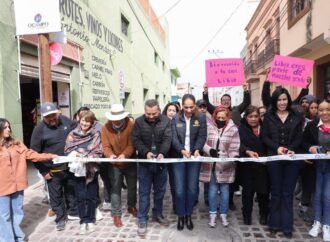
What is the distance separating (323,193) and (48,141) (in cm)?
368

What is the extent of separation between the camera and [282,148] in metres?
3.62

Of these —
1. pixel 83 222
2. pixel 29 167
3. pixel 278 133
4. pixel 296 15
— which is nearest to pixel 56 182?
pixel 83 222

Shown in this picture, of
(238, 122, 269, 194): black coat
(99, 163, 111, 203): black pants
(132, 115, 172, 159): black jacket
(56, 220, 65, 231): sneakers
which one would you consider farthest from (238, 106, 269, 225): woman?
(56, 220, 65, 231): sneakers

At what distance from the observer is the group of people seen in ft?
12.0

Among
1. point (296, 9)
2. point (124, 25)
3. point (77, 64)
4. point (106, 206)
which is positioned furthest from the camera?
point (124, 25)

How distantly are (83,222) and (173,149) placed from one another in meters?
1.63

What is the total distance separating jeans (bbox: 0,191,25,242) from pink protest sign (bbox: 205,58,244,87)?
3.76 metres

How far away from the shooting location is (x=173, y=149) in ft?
13.3

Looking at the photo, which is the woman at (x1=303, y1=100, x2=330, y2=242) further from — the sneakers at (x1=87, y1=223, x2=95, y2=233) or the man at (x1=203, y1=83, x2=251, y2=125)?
the sneakers at (x1=87, y1=223, x2=95, y2=233)

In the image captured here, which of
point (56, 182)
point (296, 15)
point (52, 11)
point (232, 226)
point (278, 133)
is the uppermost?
point (296, 15)

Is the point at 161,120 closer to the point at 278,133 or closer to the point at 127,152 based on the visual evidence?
the point at 127,152

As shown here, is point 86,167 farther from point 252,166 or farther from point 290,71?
point 290,71

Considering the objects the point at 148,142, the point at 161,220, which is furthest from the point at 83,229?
the point at 148,142

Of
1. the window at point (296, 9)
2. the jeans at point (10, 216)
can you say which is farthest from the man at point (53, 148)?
the window at point (296, 9)
